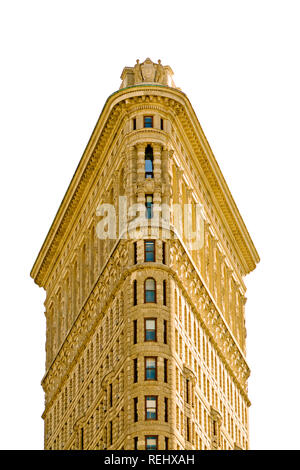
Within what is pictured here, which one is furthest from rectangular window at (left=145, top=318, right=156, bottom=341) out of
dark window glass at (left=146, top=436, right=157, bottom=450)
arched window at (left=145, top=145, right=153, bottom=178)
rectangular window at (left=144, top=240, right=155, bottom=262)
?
arched window at (left=145, top=145, right=153, bottom=178)

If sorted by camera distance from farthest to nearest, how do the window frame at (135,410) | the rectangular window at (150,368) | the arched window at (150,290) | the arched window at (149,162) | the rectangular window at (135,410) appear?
the arched window at (149,162) < the arched window at (150,290) < the rectangular window at (150,368) < the rectangular window at (135,410) < the window frame at (135,410)

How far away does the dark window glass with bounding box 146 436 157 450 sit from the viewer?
17150cm

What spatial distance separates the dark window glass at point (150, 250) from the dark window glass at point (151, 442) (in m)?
18.7

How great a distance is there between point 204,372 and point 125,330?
55.2 feet

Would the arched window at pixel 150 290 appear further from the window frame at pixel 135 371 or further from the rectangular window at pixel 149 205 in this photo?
the rectangular window at pixel 149 205

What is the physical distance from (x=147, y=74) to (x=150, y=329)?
99.0 ft

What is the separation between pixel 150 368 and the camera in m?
176

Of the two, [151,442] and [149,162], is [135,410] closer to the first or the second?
[151,442]

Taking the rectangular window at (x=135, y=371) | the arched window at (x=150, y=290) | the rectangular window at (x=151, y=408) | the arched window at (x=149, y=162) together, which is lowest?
the rectangular window at (x=151, y=408)

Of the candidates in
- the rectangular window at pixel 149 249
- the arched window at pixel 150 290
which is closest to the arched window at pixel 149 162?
the rectangular window at pixel 149 249

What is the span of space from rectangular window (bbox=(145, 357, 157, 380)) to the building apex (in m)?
31.4

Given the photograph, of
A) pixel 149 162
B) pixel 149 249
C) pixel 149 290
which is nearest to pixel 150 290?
pixel 149 290

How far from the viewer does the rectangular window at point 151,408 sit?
569 feet

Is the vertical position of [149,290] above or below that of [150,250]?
below
